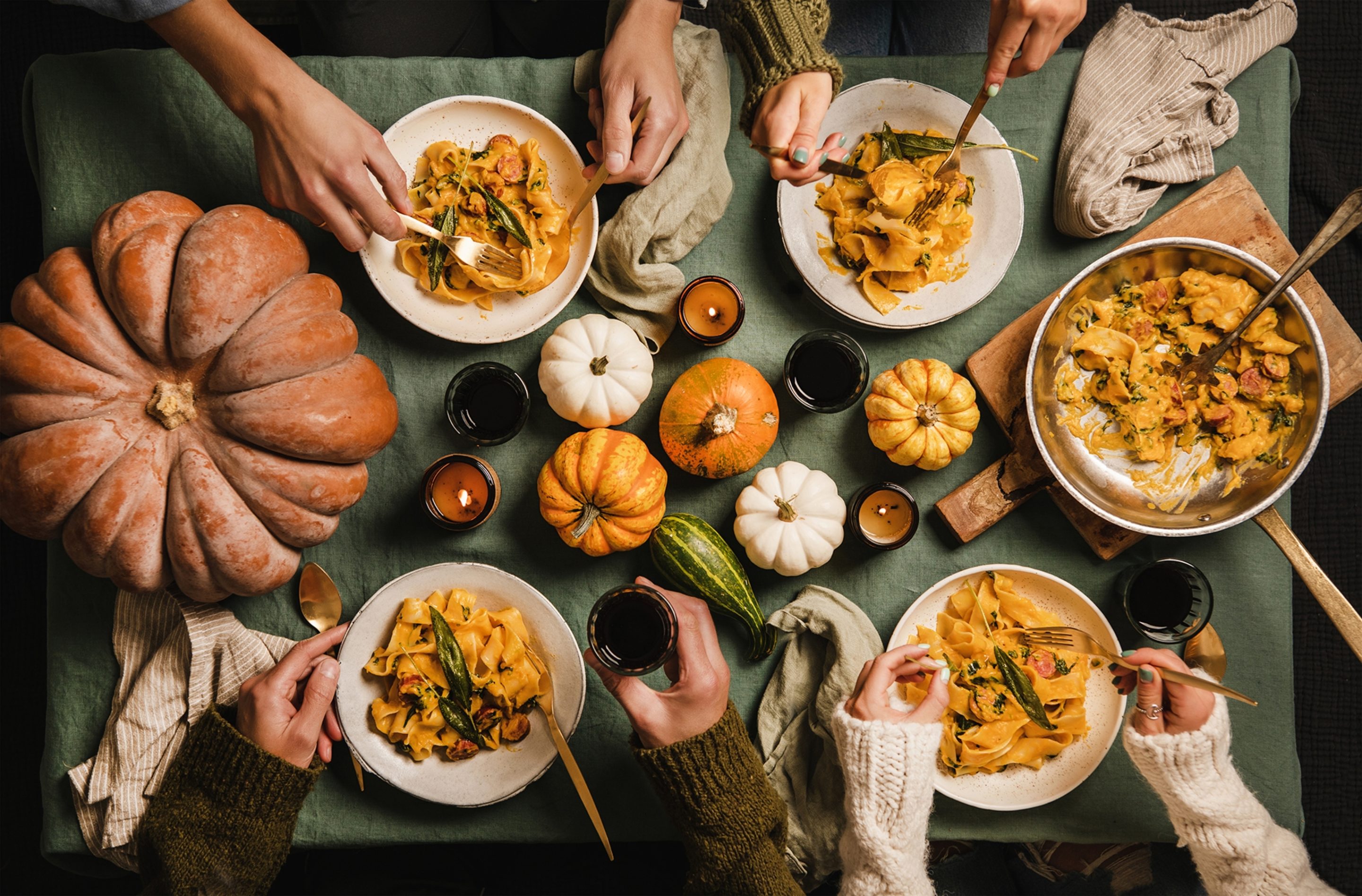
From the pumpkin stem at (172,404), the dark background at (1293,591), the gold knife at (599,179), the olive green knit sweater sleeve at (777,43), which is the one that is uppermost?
the olive green knit sweater sleeve at (777,43)

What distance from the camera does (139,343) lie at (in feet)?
4.87

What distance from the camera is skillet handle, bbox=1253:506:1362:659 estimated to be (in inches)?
66.3

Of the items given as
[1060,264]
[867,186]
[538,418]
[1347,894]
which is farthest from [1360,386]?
[538,418]

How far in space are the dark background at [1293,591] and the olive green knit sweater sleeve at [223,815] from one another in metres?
0.87

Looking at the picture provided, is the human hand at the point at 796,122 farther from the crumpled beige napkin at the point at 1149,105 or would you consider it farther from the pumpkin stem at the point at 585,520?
the pumpkin stem at the point at 585,520

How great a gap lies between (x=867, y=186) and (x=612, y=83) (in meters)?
0.60

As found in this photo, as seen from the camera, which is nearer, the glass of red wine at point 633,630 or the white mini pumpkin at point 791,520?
the glass of red wine at point 633,630

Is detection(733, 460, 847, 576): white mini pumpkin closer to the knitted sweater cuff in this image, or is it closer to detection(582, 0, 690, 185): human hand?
detection(582, 0, 690, 185): human hand

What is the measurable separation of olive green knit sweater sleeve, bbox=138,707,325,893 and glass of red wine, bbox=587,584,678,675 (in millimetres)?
678

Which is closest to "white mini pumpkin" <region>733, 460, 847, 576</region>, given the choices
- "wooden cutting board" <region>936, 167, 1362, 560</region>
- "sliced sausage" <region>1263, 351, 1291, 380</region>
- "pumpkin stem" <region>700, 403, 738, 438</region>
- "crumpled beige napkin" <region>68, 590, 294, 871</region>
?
A: "pumpkin stem" <region>700, 403, 738, 438</region>

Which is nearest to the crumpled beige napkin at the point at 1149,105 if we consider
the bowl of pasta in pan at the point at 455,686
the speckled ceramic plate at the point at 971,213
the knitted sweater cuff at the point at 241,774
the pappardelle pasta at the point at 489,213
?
the speckled ceramic plate at the point at 971,213

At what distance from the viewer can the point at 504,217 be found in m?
1.70

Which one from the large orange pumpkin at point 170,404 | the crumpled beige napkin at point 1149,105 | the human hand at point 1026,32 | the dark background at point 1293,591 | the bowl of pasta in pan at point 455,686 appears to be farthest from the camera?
the dark background at point 1293,591

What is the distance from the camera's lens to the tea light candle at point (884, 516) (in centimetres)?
177
